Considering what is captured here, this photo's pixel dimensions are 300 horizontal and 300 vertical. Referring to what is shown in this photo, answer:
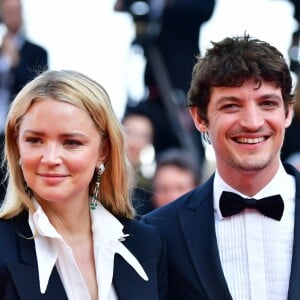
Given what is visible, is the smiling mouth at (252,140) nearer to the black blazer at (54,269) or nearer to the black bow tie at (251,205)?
the black bow tie at (251,205)

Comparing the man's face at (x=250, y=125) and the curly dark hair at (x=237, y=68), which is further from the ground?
the curly dark hair at (x=237, y=68)

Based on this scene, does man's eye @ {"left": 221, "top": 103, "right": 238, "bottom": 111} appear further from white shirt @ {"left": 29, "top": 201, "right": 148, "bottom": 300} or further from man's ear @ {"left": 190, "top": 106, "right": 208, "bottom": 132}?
white shirt @ {"left": 29, "top": 201, "right": 148, "bottom": 300}

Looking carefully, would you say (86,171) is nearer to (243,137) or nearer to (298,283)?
(243,137)

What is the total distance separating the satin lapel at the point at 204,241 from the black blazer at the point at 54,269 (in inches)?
5.8

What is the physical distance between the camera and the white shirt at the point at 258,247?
3941 millimetres

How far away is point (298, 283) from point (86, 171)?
3.27 ft

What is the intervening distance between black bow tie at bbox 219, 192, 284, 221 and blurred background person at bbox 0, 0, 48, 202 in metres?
3.41

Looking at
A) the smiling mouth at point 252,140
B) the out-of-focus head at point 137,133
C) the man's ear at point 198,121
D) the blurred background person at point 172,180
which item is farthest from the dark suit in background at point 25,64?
the smiling mouth at point 252,140

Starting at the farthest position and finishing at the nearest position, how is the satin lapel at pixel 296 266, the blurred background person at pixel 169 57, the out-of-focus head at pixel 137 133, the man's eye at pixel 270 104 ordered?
the blurred background person at pixel 169 57, the out-of-focus head at pixel 137 133, the man's eye at pixel 270 104, the satin lapel at pixel 296 266

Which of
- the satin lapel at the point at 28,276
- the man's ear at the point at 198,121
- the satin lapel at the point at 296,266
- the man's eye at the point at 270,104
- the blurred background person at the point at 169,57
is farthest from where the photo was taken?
the blurred background person at the point at 169,57

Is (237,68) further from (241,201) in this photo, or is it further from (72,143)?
(72,143)

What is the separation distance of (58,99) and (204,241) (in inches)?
36.9

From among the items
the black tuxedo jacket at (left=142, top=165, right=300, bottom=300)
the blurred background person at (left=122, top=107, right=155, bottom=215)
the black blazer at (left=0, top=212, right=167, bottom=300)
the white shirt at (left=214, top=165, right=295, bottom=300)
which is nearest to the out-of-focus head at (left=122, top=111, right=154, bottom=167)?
the blurred background person at (left=122, top=107, right=155, bottom=215)

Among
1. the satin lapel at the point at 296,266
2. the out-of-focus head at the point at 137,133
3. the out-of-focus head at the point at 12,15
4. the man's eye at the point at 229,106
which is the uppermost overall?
the out-of-focus head at the point at 12,15
